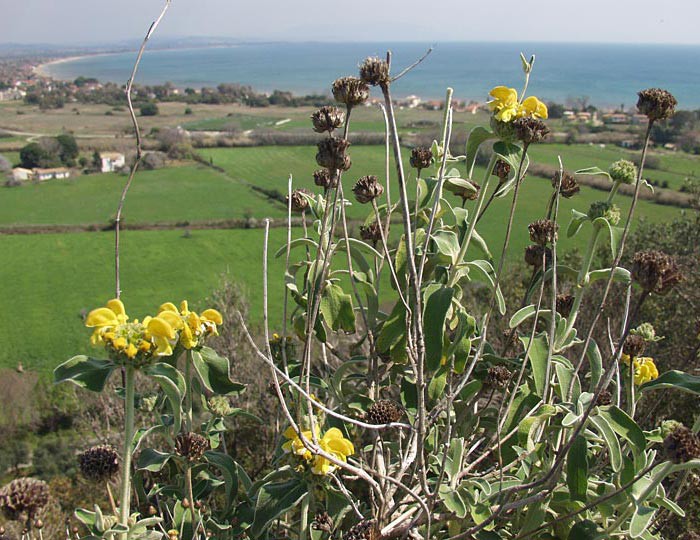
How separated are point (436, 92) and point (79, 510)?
49313mm

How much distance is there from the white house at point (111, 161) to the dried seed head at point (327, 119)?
4591cm

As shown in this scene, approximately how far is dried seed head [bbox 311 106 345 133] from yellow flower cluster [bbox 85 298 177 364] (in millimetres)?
588

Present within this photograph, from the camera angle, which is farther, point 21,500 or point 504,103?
point 504,103

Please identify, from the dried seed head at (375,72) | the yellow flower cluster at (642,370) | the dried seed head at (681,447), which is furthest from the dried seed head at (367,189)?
the yellow flower cluster at (642,370)

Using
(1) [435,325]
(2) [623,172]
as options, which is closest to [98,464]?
(1) [435,325]

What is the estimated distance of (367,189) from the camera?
4.69 ft

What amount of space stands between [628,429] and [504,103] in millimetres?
795

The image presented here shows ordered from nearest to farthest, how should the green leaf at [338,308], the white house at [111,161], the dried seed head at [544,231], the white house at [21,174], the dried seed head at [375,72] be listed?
the dried seed head at [375,72]
the dried seed head at [544,231]
the green leaf at [338,308]
the white house at [21,174]
the white house at [111,161]

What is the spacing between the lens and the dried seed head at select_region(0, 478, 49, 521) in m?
1.08

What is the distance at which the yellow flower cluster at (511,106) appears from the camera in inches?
49.5

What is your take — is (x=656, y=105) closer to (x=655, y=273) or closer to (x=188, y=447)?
(x=655, y=273)

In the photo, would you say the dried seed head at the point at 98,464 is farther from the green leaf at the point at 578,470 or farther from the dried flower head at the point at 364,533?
the green leaf at the point at 578,470

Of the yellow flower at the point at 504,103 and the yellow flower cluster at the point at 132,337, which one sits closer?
the yellow flower cluster at the point at 132,337

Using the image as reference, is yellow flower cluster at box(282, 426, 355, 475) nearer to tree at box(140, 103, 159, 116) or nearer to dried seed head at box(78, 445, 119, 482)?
dried seed head at box(78, 445, 119, 482)
